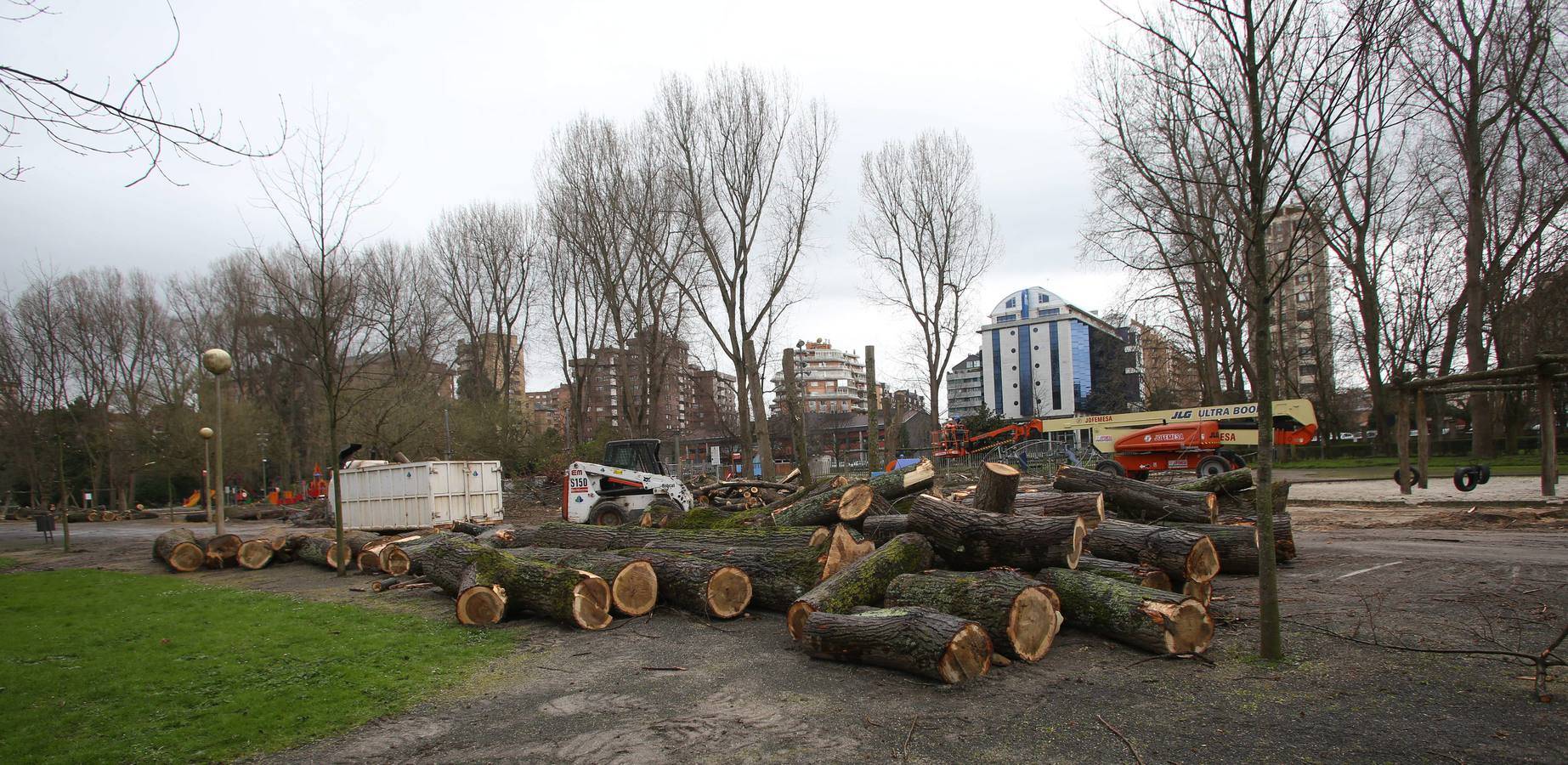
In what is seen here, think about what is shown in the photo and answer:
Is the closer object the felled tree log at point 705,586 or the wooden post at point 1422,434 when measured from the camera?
the felled tree log at point 705,586

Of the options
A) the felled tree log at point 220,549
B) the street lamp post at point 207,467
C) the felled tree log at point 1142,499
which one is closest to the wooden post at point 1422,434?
the felled tree log at point 1142,499

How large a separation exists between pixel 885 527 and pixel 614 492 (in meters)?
10.4

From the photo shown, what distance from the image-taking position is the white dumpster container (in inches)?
685

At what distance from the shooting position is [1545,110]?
19.7m

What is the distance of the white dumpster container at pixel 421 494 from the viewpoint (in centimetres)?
1739

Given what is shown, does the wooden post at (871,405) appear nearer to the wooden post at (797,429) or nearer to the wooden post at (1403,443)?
the wooden post at (797,429)

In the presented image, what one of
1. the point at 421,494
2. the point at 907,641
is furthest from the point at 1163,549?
the point at 421,494

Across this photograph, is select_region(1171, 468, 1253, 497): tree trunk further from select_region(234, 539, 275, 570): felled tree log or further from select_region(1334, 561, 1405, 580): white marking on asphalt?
select_region(234, 539, 275, 570): felled tree log

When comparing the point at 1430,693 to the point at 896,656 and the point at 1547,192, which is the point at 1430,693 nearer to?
the point at 896,656

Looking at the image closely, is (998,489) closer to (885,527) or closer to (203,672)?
(885,527)

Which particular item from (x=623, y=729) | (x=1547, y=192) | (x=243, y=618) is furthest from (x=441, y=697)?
(x=1547, y=192)

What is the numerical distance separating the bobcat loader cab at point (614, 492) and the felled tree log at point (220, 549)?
600 centimetres

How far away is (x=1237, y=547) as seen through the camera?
8250mm

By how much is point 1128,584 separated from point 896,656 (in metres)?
2.13
